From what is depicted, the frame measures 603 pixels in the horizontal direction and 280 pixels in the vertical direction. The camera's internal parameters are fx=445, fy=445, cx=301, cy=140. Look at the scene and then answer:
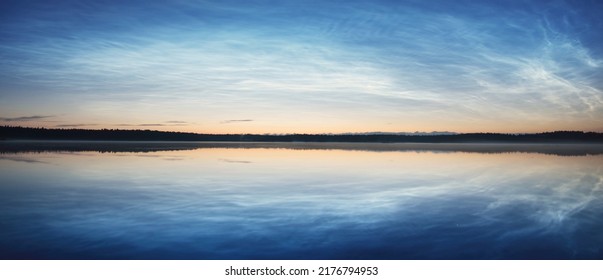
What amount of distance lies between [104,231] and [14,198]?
6.34 metres

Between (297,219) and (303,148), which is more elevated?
(303,148)

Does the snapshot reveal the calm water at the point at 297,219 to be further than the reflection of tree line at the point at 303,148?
No

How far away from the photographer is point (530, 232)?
9586 millimetres

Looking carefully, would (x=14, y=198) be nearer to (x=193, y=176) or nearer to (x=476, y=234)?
(x=193, y=176)

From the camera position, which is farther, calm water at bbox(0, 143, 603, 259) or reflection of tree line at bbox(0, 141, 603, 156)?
reflection of tree line at bbox(0, 141, 603, 156)

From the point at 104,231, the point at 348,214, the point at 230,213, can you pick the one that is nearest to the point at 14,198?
the point at 104,231

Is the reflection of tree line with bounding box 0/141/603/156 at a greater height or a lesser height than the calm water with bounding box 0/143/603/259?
greater

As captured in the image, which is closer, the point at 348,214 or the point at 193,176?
the point at 348,214

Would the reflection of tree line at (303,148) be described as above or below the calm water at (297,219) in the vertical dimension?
above

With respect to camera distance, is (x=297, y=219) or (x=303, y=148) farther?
(x=303, y=148)
